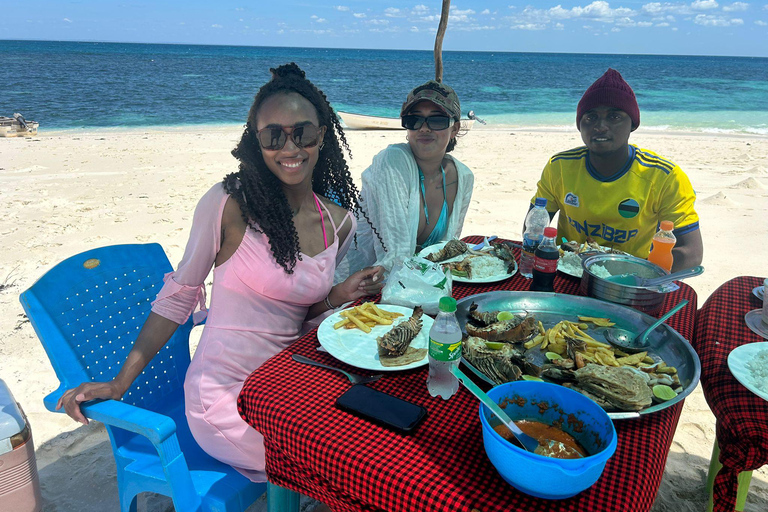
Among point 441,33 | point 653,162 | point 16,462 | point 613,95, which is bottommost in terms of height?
point 16,462

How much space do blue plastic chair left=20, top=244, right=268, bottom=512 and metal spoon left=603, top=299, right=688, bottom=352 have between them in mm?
1378

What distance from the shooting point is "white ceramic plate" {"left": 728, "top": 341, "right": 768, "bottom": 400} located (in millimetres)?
1467

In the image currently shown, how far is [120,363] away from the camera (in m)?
2.41

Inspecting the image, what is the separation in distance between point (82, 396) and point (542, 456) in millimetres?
1717

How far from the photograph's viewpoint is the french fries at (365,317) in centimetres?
190

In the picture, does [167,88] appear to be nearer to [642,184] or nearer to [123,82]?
[123,82]

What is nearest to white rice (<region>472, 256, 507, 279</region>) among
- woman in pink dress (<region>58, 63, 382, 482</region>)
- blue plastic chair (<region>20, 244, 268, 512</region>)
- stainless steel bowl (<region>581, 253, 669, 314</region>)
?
stainless steel bowl (<region>581, 253, 669, 314</region>)

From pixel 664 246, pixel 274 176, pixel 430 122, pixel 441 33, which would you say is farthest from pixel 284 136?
pixel 441 33

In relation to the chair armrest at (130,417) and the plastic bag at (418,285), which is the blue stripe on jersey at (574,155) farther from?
the chair armrest at (130,417)

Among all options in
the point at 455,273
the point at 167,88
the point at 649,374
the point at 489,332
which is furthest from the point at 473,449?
the point at 167,88

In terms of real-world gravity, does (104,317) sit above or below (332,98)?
below

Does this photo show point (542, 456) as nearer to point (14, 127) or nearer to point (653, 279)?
point (653, 279)

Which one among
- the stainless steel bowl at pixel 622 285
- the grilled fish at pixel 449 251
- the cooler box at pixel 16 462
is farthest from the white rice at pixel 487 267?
the cooler box at pixel 16 462

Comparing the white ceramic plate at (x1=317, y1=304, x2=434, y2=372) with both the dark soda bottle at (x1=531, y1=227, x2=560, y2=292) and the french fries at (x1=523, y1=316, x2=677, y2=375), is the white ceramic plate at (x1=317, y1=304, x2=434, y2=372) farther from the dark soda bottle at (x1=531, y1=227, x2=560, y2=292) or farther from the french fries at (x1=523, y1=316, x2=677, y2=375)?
the dark soda bottle at (x1=531, y1=227, x2=560, y2=292)
